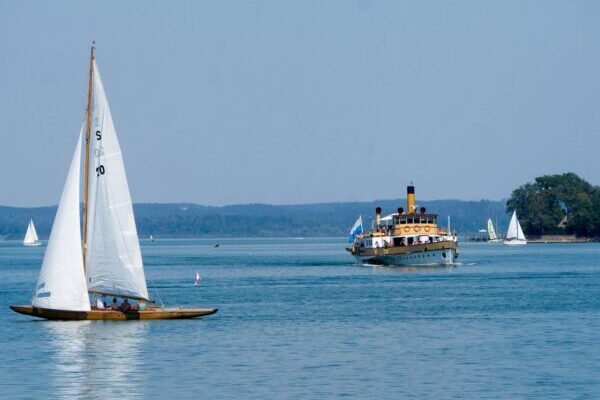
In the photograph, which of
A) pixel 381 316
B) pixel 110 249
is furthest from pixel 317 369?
pixel 381 316

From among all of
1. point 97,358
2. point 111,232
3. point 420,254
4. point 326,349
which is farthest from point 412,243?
point 97,358

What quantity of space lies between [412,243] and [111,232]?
289 ft

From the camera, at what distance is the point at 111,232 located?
6462cm

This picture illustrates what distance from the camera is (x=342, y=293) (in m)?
99.8

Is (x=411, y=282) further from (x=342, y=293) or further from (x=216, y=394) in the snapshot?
(x=216, y=394)

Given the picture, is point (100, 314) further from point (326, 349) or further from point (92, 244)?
point (326, 349)

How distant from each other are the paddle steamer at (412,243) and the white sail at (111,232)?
8244cm

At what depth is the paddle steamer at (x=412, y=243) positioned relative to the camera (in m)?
146

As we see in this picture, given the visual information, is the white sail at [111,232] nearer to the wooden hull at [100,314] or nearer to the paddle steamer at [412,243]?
the wooden hull at [100,314]

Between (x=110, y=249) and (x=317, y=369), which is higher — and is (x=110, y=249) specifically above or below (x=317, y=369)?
above

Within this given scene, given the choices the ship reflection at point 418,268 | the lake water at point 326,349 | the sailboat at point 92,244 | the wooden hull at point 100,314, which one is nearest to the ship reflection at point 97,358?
the lake water at point 326,349

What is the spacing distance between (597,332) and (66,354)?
985 inches

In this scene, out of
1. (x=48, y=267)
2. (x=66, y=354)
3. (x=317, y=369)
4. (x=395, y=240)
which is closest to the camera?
(x=317, y=369)

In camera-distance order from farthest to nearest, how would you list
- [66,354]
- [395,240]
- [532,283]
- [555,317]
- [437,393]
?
[395,240] < [532,283] < [555,317] < [66,354] < [437,393]
